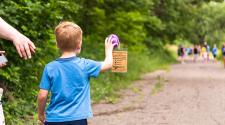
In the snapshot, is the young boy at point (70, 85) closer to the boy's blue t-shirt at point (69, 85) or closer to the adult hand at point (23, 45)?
the boy's blue t-shirt at point (69, 85)

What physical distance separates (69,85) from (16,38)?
1.55 meters

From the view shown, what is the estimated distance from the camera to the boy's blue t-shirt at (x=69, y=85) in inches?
183

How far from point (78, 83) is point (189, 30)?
44.9 m

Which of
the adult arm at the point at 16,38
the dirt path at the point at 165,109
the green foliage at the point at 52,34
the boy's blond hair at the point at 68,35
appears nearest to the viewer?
the adult arm at the point at 16,38

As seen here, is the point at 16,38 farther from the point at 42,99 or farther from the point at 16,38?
the point at 42,99

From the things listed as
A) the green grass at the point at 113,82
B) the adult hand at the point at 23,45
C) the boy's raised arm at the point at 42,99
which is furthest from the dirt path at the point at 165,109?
the adult hand at the point at 23,45

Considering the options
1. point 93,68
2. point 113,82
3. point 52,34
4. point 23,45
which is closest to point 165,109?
point 52,34

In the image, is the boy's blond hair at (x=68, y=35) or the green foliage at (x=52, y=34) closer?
the boy's blond hair at (x=68, y=35)

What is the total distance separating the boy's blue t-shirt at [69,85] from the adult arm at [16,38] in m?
1.36

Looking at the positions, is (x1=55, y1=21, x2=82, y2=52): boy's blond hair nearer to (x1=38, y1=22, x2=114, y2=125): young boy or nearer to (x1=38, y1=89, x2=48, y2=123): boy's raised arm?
(x1=38, y1=22, x2=114, y2=125): young boy

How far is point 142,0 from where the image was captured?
20156 mm

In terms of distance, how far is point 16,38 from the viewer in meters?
3.17

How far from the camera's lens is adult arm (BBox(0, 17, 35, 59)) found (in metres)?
3.12

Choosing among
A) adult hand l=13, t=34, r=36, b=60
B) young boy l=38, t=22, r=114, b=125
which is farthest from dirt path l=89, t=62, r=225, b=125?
adult hand l=13, t=34, r=36, b=60
